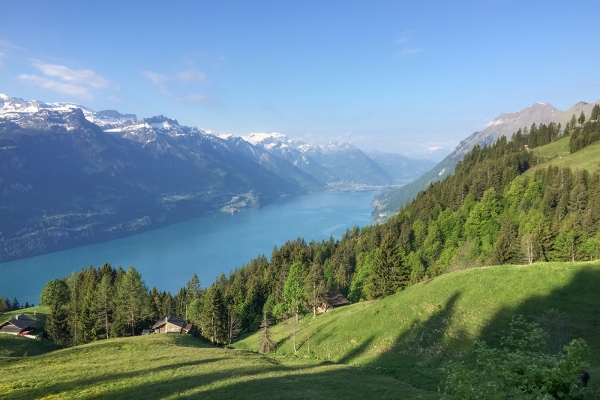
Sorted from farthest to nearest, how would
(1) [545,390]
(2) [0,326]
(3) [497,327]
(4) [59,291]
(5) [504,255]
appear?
(4) [59,291], (2) [0,326], (5) [504,255], (3) [497,327], (1) [545,390]

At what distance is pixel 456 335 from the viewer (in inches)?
1316

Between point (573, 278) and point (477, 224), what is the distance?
47.9m

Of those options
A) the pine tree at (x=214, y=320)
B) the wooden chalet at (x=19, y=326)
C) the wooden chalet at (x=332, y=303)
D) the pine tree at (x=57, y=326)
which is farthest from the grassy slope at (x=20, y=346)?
the wooden chalet at (x=332, y=303)

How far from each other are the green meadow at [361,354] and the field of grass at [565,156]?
2695 inches

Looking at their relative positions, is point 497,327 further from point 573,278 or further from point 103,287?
point 103,287

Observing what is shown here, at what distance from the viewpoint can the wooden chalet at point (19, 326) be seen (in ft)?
198

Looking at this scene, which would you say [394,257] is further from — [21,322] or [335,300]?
[21,322]

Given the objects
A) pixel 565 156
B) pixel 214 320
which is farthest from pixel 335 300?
pixel 565 156

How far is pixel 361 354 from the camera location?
1460 inches

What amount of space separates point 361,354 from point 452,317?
441 inches

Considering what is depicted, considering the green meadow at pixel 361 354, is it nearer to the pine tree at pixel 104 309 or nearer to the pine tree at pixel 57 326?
the pine tree at pixel 104 309

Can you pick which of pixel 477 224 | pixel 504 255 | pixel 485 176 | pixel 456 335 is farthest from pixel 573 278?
pixel 485 176

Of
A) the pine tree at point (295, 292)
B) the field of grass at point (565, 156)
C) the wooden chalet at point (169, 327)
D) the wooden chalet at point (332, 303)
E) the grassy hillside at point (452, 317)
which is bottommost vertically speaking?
the wooden chalet at point (332, 303)

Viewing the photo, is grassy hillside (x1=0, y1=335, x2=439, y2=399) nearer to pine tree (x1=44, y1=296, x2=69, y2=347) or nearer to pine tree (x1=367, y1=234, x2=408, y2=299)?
pine tree (x1=367, y1=234, x2=408, y2=299)
